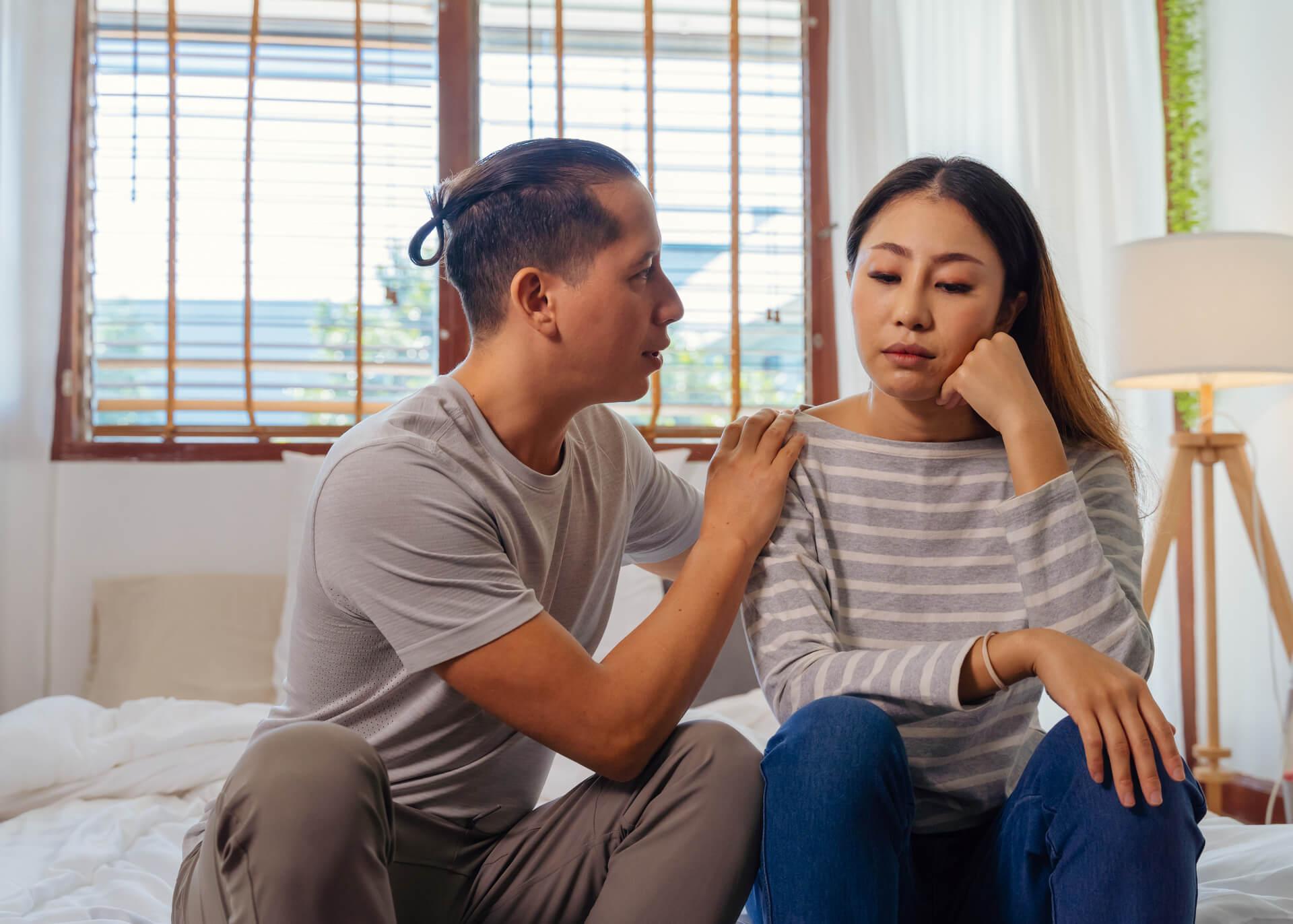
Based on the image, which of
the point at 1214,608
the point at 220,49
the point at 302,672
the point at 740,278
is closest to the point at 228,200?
the point at 220,49

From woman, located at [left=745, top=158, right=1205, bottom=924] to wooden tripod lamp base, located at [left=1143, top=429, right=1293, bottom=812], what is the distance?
1.39 metres

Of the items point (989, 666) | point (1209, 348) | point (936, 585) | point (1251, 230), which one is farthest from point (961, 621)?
point (1251, 230)

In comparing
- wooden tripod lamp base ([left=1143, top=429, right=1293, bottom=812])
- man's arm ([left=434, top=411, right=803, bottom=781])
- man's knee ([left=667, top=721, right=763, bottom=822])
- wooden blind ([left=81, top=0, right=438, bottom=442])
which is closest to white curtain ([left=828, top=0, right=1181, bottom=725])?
wooden tripod lamp base ([left=1143, top=429, right=1293, bottom=812])

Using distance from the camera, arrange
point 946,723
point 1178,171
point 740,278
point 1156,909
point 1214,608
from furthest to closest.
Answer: point 740,278, point 1178,171, point 1214,608, point 946,723, point 1156,909

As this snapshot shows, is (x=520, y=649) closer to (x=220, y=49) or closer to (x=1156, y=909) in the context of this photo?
(x=1156, y=909)

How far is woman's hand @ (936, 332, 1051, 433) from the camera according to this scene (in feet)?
3.72

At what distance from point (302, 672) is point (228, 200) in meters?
2.24

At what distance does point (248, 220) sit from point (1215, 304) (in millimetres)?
2416

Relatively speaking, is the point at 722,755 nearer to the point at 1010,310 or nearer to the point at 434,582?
the point at 434,582

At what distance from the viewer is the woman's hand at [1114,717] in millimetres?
898

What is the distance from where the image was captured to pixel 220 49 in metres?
3.01

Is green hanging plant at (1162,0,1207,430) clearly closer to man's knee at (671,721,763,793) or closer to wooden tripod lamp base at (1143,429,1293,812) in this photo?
wooden tripod lamp base at (1143,429,1293,812)

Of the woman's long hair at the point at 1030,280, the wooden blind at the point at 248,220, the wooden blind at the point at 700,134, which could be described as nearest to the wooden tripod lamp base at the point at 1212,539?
the wooden blind at the point at 700,134

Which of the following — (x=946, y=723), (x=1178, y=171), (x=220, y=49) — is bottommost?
(x=946, y=723)
